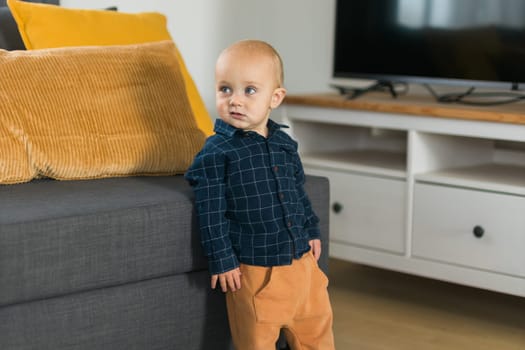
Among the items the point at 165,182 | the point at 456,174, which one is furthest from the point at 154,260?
the point at 456,174

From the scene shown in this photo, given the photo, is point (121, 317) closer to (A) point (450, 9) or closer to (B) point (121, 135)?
(B) point (121, 135)

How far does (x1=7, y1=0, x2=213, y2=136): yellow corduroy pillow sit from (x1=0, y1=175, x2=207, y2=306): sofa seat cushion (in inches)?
20.3

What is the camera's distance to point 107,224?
1.85 meters

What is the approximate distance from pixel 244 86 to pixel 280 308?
457 millimetres

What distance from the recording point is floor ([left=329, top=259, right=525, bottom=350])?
2.49 metres

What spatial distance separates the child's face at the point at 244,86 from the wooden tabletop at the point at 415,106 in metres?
0.85

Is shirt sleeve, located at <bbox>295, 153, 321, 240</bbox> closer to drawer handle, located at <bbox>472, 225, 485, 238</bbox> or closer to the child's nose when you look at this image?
the child's nose

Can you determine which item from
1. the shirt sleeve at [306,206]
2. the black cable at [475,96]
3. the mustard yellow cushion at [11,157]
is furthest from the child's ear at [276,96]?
the black cable at [475,96]

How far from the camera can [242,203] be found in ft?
6.19

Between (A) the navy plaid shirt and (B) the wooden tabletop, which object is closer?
(A) the navy plaid shirt

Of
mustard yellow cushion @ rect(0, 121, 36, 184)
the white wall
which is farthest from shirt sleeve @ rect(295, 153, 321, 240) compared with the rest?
the white wall

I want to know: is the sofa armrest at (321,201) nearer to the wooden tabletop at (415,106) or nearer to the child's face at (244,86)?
the child's face at (244,86)

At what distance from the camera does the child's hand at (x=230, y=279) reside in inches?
74.2

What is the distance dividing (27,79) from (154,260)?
1.83 ft
